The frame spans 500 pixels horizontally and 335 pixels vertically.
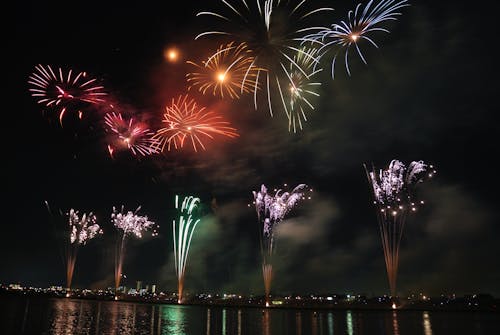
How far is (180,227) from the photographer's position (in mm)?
51062

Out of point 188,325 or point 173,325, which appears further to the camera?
point 188,325

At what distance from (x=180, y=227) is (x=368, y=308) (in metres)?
74.4

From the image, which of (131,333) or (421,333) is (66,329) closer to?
(131,333)

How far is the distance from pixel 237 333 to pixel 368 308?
277 feet

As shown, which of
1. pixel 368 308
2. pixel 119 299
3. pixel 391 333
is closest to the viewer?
pixel 391 333

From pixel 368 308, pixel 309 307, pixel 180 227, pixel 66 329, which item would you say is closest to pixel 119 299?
pixel 309 307

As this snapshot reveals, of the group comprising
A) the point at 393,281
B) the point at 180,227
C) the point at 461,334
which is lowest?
the point at 461,334

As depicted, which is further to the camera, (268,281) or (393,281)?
(268,281)

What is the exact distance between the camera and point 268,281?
6438 cm

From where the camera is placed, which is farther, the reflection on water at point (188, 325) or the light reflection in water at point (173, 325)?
the light reflection in water at point (173, 325)

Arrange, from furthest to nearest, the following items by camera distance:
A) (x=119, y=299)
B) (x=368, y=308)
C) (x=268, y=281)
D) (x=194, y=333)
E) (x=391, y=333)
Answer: (x=119, y=299) → (x=368, y=308) → (x=268, y=281) → (x=391, y=333) → (x=194, y=333)

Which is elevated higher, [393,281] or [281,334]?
[393,281]

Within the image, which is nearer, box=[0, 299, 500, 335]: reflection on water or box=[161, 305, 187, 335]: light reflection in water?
box=[0, 299, 500, 335]: reflection on water

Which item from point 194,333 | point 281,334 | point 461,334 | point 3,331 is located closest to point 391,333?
point 461,334
